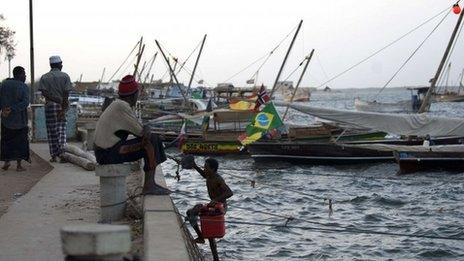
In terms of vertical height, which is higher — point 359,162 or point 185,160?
point 185,160

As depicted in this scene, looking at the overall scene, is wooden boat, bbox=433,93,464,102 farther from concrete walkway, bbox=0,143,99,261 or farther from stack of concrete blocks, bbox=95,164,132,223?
stack of concrete blocks, bbox=95,164,132,223

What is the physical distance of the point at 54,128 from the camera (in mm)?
11180

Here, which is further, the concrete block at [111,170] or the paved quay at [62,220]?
the concrete block at [111,170]

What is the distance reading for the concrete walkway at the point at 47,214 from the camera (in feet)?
17.8

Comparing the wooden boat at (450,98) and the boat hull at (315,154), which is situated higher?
the wooden boat at (450,98)

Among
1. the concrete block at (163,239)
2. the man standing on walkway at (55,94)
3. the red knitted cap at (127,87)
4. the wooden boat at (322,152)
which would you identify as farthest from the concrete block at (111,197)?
the wooden boat at (322,152)

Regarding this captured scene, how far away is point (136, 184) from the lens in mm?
9023

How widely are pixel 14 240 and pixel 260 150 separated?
18686 mm

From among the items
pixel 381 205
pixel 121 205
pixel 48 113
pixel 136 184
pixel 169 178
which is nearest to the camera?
pixel 121 205

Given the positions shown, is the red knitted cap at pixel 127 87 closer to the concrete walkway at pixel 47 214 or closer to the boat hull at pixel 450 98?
the concrete walkway at pixel 47 214

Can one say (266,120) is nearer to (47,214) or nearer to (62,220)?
(47,214)

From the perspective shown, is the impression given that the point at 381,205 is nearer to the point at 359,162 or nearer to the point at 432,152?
the point at 432,152

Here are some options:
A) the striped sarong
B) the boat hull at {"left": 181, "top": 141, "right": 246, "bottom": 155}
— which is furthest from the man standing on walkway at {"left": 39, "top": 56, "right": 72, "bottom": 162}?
the boat hull at {"left": 181, "top": 141, "right": 246, "bottom": 155}

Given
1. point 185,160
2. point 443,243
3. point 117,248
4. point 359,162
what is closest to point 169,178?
point 359,162
